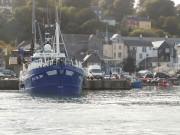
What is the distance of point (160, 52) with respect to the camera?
146m

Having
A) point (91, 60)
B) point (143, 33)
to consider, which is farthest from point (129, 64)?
point (143, 33)

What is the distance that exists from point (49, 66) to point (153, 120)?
20824 millimetres

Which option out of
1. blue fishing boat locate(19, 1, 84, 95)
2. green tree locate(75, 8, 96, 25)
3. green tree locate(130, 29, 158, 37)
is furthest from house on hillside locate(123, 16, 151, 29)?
blue fishing boat locate(19, 1, 84, 95)

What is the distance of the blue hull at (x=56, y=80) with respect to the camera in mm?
52688

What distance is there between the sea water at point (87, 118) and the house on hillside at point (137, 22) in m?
150

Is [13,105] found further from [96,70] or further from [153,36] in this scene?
[153,36]

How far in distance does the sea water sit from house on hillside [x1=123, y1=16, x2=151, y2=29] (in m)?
150

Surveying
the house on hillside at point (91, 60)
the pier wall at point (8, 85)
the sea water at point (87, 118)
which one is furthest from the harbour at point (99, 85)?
the house on hillside at point (91, 60)

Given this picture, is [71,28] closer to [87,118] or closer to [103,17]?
[103,17]

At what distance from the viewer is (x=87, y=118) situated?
1373 inches

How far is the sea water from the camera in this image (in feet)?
98.4

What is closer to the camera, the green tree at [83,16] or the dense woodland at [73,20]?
the dense woodland at [73,20]

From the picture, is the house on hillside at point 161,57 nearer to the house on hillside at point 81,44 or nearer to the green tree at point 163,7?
the house on hillside at point 81,44

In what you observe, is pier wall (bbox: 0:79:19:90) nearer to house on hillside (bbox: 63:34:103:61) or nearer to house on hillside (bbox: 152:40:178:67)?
house on hillside (bbox: 63:34:103:61)
